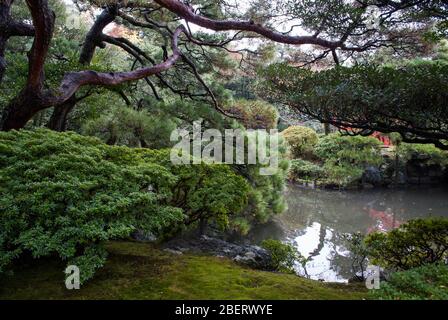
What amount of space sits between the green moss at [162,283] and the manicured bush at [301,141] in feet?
41.5

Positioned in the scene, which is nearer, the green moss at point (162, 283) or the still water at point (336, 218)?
the green moss at point (162, 283)

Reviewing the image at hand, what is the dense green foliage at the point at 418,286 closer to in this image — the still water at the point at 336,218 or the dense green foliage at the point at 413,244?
the dense green foliage at the point at 413,244

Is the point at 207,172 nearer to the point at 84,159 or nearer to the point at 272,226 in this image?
the point at 84,159

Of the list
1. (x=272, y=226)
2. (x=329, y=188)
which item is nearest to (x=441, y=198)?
(x=329, y=188)

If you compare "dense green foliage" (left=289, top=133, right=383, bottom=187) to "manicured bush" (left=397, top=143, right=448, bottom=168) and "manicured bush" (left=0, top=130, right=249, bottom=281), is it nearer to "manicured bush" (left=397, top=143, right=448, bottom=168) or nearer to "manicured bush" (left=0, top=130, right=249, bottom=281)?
"manicured bush" (left=397, top=143, right=448, bottom=168)

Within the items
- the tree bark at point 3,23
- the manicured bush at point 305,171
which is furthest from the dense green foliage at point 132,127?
the manicured bush at point 305,171

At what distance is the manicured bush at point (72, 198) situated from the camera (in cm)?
196

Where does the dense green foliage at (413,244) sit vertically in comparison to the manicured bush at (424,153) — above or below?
below

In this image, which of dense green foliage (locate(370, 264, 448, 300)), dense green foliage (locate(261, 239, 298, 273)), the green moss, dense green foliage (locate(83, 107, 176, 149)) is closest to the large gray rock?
dense green foliage (locate(261, 239, 298, 273))

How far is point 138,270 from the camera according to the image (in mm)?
2354

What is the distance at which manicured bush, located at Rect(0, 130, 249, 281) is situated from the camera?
1.96 m

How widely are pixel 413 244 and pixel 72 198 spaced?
2.92 m

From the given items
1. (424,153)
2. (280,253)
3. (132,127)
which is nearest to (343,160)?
(424,153)

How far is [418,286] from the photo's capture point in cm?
183
